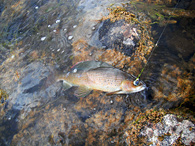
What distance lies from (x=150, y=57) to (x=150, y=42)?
52 centimetres

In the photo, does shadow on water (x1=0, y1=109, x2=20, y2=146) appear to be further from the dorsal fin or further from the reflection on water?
the dorsal fin

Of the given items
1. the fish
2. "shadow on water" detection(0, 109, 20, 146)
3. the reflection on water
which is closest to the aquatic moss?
the reflection on water

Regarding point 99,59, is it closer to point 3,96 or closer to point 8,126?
point 8,126

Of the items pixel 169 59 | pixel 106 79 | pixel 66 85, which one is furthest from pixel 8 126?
pixel 169 59

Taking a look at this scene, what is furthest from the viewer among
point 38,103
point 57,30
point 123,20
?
point 57,30

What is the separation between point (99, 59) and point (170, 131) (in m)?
2.38

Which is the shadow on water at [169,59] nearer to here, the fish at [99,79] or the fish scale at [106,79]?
the fish at [99,79]

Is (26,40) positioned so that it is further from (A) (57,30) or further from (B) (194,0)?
(B) (194,0)

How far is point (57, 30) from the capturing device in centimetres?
531

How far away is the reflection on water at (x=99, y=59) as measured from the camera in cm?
291

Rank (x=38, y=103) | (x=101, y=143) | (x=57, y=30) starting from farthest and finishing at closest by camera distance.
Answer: (x=57, y=30)
(x=38, y=103)
(x=101, y=143)

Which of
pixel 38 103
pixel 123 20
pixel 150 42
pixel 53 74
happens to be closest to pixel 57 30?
pixel 53 74

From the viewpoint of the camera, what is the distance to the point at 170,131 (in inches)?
90.8

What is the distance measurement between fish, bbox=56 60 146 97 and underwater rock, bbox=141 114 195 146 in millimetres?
786
